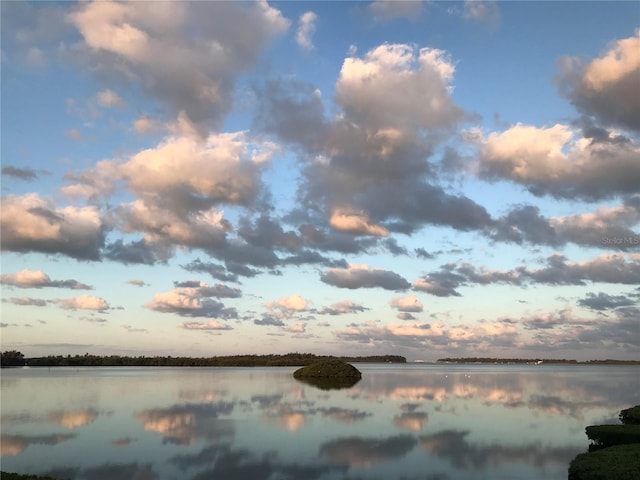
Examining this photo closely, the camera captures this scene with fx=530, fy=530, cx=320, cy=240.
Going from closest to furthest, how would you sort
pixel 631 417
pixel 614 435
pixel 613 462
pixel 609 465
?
1. pixel 609 465
2. pixel 613 462
3. pixel 614 435
4. pixel 631 417

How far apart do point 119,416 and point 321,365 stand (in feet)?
362

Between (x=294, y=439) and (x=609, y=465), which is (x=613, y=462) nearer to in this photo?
(x=609, y=465)

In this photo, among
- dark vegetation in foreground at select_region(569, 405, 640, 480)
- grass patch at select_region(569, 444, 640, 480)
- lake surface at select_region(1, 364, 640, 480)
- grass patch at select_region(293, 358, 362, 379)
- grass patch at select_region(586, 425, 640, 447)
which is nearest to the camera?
grass patch at select_region(569, 444, 640, 480)

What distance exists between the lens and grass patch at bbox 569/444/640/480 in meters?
26.1

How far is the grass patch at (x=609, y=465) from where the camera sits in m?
26.1

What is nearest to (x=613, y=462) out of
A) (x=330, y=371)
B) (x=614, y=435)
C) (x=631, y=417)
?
(x=614, y=435)

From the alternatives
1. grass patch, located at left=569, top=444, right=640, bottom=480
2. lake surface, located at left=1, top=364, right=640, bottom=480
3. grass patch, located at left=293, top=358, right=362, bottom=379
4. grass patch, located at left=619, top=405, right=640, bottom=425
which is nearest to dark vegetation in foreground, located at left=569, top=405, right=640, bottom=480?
grass patch, located at left=569, top=444, right=640, bottom=480

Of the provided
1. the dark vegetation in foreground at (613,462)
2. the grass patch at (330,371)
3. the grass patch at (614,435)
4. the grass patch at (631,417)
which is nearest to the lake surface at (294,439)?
the grass patch at (614,435)

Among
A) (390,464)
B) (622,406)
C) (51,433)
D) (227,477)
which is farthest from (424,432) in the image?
(622,406)

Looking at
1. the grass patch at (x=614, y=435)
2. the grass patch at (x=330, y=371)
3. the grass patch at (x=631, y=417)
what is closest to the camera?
the grass patch at (x=614, y=435)

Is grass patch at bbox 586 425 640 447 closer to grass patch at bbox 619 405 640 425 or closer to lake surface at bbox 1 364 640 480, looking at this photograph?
lake surface at bbox 1 364 640 480

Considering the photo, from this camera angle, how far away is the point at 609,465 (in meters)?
28.0

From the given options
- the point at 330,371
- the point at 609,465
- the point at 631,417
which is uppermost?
the point at 609,465

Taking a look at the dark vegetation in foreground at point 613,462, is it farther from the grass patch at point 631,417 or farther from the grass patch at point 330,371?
the grass patch at point 330,371
